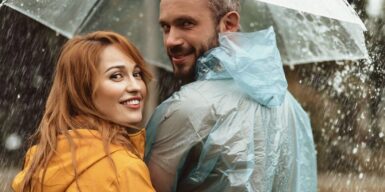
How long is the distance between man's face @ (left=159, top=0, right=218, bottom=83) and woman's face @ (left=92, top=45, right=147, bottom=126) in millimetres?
373

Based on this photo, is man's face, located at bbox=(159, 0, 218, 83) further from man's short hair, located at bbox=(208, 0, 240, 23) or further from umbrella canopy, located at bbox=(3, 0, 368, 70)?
umbrella canopy, located at bbox=(3, 0, 368, 70)

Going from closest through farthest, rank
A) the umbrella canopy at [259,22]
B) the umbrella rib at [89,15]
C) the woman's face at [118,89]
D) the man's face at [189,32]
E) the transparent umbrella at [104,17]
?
the woman's face at [118,89], the man's face at [189,32], the umbrella canopy at [259,22], the transparent umbrella at [104,17], the umbrella rib at [89,15]

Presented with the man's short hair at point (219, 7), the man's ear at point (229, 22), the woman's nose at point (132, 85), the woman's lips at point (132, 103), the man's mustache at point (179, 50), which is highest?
the man's short hair at point (219, 7)

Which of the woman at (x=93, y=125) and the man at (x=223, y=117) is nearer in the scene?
the woman at (x=93, y=125)

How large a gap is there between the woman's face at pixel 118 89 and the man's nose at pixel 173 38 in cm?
38

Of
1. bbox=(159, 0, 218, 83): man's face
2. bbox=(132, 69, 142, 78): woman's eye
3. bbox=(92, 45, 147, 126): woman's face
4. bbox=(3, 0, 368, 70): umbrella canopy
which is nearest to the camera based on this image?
bbox=(92, 45, 147, 126): woman's face

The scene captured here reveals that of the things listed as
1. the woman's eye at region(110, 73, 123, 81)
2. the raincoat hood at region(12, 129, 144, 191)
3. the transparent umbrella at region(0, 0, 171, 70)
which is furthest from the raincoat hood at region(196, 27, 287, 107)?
the transparent umbrella at region(0, 0, 171, 70)

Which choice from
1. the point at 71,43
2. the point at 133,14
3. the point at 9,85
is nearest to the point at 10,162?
the point at 9,85

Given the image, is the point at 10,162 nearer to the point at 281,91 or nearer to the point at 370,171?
the point at 370,171

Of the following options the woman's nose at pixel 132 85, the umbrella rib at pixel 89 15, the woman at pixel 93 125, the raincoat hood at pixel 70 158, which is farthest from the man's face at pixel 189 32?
the umbrella rib at pixel 89 15

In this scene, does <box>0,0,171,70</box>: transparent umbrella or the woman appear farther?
<box>0,0,171,70</box>: transparent umbrella

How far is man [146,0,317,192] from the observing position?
2740 mm

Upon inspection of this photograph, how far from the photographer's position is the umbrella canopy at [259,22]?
3994 mm

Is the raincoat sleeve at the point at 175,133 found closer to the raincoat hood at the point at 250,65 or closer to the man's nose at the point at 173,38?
the raincoat hood at the point at 250,65
